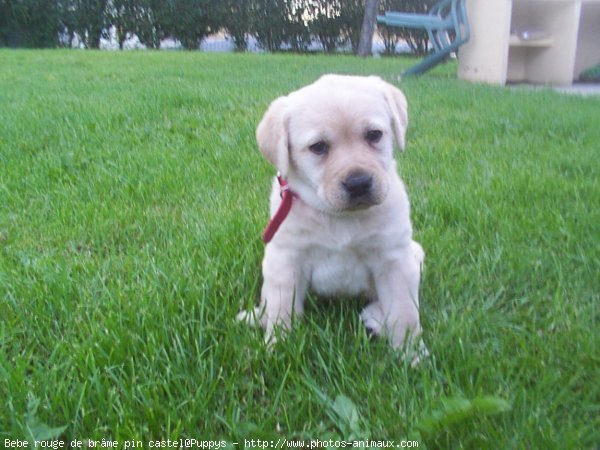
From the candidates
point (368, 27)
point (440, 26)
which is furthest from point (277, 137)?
point (368, 27)

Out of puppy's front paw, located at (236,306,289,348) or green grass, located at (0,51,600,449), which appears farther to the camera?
puppy's front paw, located at (236,306,289,348)

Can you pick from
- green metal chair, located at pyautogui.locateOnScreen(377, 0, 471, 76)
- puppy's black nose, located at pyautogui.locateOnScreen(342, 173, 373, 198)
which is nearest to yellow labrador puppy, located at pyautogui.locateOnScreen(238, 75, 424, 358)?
puppy's black nose, located at pyautogui.locateOnScreen(342, 173, 373, 198)

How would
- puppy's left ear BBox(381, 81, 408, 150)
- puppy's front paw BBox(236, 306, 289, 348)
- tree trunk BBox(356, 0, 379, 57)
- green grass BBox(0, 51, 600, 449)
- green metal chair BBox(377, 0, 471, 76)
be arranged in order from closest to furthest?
green grass BBox(0, 51, 600, 449), puppy's front paw BBox(236, 306, 289, 348), puppy's left ear BBox(381, 81, 408, 150), green metal chair BBox(377, 0, 471, 76), tree trunk BBox(356, 0, 379, 57)

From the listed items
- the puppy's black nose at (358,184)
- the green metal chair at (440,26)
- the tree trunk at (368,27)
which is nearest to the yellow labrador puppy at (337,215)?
the puppy's black nose at (358,184)

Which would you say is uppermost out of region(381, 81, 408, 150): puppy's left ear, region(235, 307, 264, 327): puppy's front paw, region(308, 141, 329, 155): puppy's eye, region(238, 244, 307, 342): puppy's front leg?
region(381, 81, 408, 150): puppy's left ear

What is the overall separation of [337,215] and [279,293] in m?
0.31

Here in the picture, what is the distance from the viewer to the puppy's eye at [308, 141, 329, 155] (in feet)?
5.91

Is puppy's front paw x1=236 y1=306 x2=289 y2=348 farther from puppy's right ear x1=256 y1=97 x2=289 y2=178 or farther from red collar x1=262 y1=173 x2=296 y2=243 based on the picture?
puppy's right ear x1=256 y1=97 x2=289 y2=178

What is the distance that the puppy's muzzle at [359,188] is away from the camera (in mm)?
1664

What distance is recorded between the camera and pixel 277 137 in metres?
1.83

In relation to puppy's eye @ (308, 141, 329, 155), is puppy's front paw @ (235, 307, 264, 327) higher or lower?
lower

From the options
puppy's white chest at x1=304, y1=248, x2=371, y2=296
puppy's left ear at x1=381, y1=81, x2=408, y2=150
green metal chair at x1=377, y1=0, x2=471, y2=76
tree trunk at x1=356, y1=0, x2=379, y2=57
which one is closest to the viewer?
puppy's white chest at x1=304, y1=248, x2=371, y2=296

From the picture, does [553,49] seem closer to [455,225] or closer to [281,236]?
[455,225]

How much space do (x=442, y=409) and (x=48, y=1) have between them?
17027 mm
